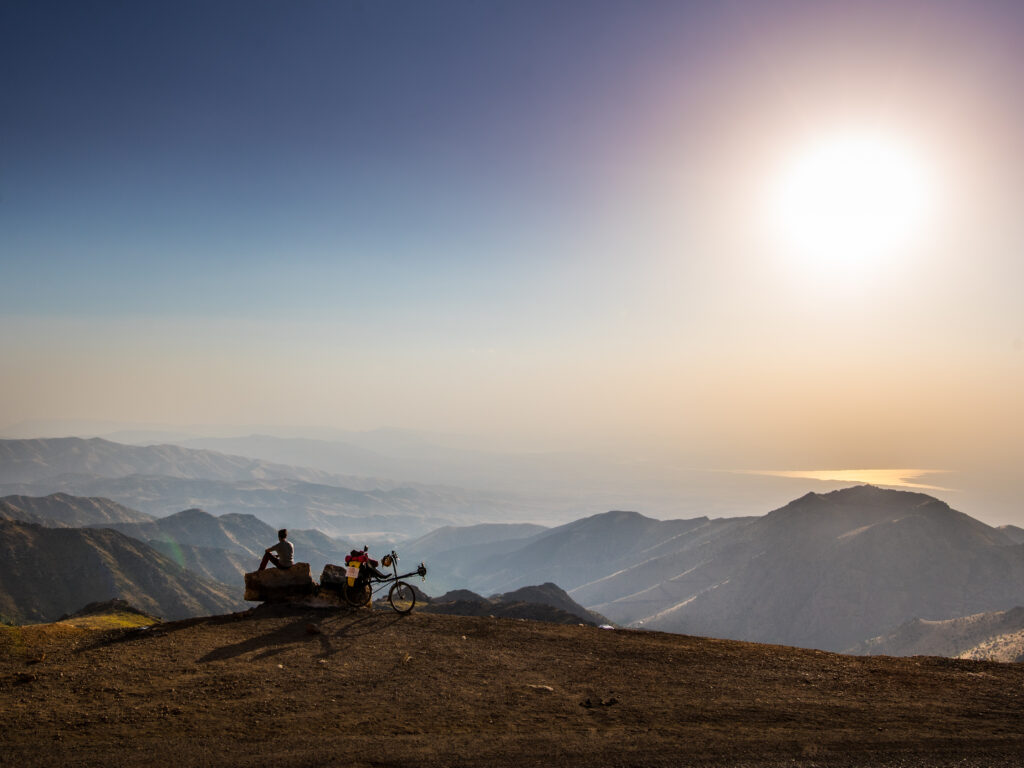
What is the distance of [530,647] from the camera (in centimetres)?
1614

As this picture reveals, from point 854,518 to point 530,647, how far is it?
152 metres

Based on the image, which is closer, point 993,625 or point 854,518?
point 993,625

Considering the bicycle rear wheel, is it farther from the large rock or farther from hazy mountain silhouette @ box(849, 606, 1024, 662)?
hazy mountain silhouette @ box(849, 606, 1024, 662)

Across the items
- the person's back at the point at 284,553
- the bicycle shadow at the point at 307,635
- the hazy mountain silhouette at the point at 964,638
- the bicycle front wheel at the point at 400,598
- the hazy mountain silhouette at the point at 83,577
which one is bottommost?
the hazy mountain silhouette at the point at 83,577

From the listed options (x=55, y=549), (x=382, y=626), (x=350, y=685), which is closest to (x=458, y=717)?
(x=350, y=685)

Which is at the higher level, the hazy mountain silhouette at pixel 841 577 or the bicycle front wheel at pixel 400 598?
the bicycle front wheel at pixel 400 598

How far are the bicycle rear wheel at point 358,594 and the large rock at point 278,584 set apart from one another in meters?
1.32

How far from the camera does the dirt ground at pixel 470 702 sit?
948 cm

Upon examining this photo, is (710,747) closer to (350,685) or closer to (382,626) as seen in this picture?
(350,685)

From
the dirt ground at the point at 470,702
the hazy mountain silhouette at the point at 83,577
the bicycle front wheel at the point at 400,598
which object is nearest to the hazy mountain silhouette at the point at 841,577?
the hazy mountain silhouette at the point at 83,577

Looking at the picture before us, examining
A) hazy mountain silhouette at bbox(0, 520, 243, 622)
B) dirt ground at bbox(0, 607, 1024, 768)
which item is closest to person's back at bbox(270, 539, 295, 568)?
dirt ground at bbox(0, 607, 1024, 768)

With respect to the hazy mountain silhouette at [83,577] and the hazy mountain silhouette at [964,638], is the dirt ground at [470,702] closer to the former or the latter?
the hazy mountain silhouette at [964,638]

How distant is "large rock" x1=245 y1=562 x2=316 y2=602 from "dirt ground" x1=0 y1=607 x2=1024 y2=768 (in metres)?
2.00

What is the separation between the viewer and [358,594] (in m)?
19.6
